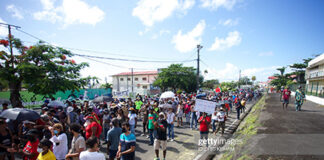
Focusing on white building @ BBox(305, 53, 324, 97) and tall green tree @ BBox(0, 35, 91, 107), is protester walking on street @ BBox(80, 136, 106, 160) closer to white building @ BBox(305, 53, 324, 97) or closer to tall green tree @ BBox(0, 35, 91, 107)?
tall green tree @ BBox(0, 35, 91, 107)

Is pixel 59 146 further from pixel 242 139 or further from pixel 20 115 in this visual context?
pixel 242 139

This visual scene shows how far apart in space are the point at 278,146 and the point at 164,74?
99.6ft

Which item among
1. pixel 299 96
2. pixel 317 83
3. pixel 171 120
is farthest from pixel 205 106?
pixel 317 83

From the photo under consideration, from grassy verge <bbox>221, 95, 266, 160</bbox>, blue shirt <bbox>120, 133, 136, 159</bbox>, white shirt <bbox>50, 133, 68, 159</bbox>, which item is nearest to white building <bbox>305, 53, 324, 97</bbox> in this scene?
grassy verge <bbox>221, 95, 266, 160</bbox>

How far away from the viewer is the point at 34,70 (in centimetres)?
1079

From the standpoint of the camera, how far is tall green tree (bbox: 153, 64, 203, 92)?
114ft

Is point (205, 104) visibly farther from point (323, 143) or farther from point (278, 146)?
point (323, 143)

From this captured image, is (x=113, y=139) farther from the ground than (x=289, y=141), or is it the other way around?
(x=113, y=139)

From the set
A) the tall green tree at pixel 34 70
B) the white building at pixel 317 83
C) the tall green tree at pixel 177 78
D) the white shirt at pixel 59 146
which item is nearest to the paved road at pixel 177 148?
the white shirt at pixel 59 146

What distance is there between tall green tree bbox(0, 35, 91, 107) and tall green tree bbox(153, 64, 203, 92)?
23.9 metres

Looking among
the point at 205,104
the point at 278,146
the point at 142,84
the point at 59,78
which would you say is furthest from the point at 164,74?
the point at 278,146

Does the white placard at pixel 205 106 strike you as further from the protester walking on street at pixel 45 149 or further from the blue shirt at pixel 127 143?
the protester walking on street at pixel 45 149

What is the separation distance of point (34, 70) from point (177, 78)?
2676cm

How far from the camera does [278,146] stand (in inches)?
218
